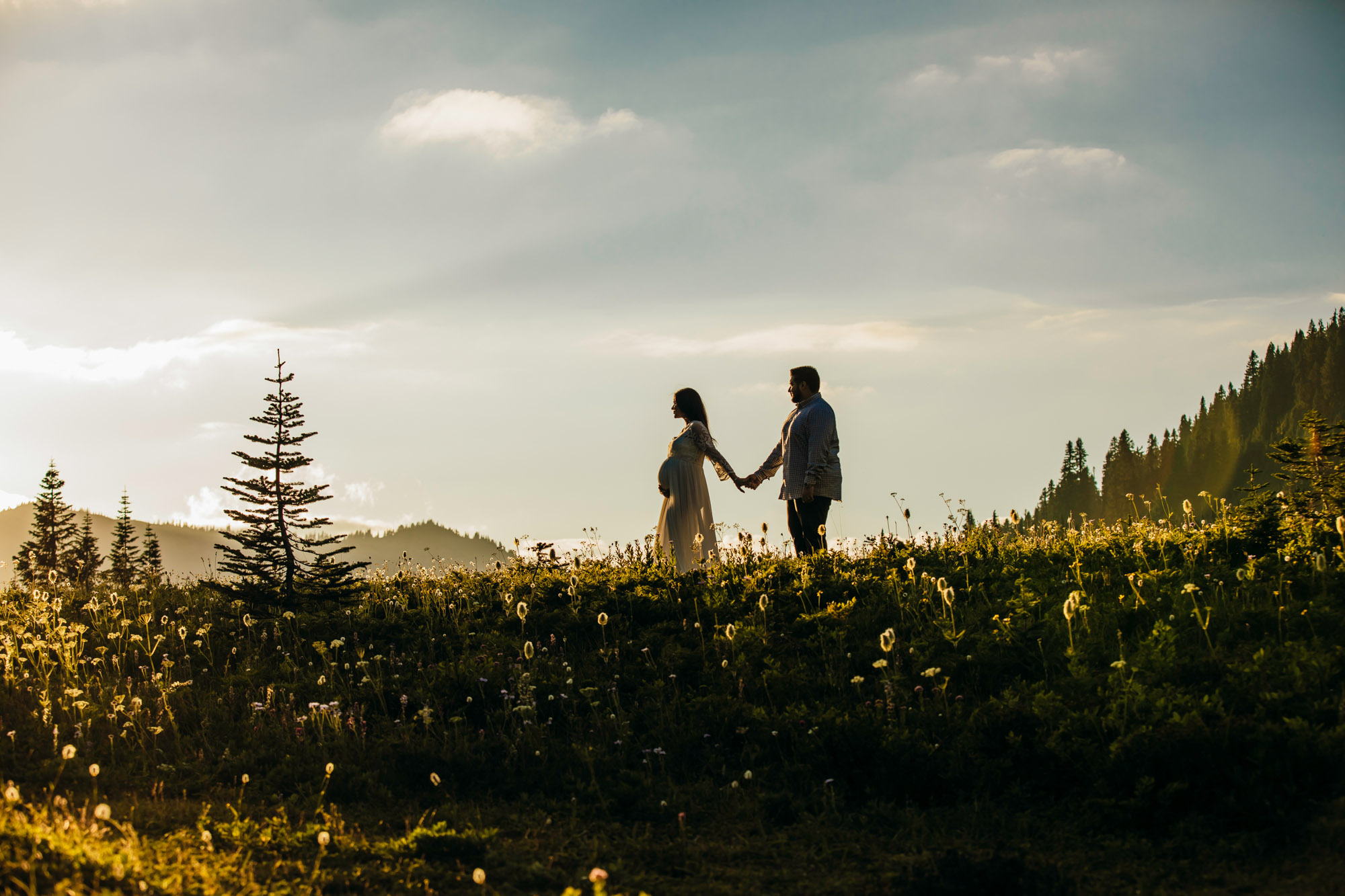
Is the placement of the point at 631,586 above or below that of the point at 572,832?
above

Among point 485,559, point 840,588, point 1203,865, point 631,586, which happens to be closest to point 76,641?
point 485,559

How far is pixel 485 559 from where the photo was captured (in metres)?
13.6

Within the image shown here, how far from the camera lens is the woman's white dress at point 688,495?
44.1ft

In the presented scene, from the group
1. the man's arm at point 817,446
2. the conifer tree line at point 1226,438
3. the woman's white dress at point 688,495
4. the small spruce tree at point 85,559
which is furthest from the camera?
the conifer tree line at point 1226,438

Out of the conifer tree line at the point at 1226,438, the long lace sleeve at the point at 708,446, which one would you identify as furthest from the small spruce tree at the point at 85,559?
the conifer tree line at the point at 1226,438

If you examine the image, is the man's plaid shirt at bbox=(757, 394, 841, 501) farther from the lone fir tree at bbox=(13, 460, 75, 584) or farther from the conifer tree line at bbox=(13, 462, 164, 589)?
the lone fir tree at bbox=(13, 460, 75, 584)

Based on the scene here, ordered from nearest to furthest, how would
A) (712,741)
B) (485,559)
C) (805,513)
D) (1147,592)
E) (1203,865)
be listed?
(1203,865) → (712,741) → (1147,592) → (805,513) → (485,559)

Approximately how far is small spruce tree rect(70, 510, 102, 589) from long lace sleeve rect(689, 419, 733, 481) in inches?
420

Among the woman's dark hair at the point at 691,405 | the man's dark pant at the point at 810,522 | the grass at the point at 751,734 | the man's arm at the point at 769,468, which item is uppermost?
the woman's dark hair at the point at 691,405

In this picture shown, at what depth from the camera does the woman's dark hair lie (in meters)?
13.9

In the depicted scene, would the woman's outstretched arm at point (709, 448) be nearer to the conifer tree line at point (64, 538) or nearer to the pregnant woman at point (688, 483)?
the pregnant woman at point (688, 483)

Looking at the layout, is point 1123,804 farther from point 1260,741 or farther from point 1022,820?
point 1260,741

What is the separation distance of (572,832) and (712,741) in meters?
1.73

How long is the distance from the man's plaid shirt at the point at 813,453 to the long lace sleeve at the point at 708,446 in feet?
4.17
